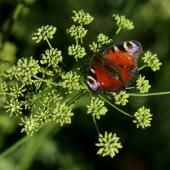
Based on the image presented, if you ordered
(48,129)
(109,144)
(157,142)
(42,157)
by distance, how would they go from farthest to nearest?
1. (157,142)
2. (42,157)
3. (48,129)
4. (109,144)

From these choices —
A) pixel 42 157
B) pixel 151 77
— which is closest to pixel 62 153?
pixel 42 157

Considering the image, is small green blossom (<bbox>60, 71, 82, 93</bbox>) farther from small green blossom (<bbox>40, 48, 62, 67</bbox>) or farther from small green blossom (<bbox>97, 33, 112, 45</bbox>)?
small green blossom (<bbox>97, 33, 112, 45</bbox>)

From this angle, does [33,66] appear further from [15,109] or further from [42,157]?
[42,157]

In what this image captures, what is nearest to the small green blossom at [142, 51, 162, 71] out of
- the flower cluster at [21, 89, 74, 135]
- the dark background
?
the flower cluster at [21, 89, 74, 135]

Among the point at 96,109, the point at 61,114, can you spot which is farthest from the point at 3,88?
the point at 96,109

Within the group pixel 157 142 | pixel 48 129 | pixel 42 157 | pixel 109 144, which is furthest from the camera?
pixel 157 142

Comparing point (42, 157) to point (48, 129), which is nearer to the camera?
point (48, 129)
